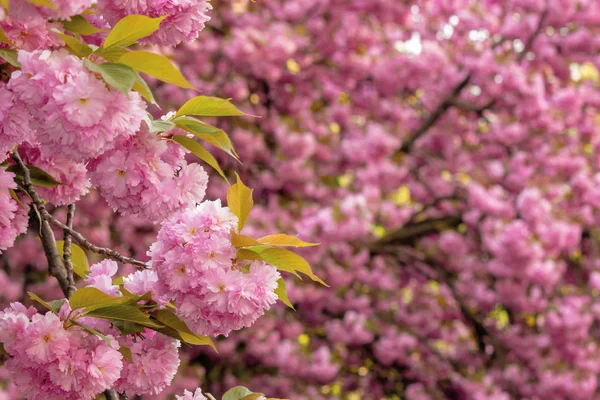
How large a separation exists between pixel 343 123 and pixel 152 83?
2231 mm

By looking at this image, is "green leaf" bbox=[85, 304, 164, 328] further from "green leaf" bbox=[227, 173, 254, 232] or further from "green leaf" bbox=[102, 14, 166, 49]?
"green leaf" bbox=[102, 14, 166, 49]

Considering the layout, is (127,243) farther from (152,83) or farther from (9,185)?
(9,185)

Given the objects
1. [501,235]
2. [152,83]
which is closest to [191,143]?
[152,83]

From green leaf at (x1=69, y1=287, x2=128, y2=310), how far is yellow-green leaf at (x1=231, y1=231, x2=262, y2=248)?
22 cm

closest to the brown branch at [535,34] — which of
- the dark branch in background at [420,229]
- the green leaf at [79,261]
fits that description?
the dark branch in background at [420,229]

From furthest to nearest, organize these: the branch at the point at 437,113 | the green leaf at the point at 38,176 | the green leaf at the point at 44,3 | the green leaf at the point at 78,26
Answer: the branch at the point at 437,113 < the green leaf at the point at 38,176 < the green leaf at the point at 78,26 < the green leaf at the point at 44,3

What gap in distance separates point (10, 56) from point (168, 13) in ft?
0.88

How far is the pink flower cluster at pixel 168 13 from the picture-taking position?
4.41ft

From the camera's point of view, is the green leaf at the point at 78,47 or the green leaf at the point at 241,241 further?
the green leaf at the point at 241,241

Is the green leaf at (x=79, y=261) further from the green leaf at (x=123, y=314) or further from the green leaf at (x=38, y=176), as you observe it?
the green leaf at (x=123, y=314)

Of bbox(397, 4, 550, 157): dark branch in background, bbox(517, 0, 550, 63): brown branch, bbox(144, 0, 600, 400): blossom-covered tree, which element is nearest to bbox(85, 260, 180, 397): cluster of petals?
bbox(144, 0, 600, 400): blossom-covered tree

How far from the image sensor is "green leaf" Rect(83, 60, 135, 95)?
3.86 ft

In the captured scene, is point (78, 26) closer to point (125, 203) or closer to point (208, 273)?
point (125, 203)

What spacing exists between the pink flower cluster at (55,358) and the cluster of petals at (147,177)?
9.4 inches
